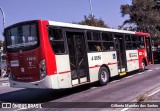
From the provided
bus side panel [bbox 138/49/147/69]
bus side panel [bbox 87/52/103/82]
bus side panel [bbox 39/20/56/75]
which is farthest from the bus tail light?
bus side panel [bbox 138/49/147/69]

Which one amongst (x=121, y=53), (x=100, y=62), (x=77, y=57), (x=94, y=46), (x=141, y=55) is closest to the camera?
(x=77, y=57)

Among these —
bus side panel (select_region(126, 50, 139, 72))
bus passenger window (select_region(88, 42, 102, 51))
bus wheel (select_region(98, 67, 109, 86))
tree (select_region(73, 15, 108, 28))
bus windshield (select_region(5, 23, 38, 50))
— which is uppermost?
tree (select_region(73, 15, 108, 28))

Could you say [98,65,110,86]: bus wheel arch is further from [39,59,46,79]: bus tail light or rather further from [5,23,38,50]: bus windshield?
[5,23,38,50]: bus windshield

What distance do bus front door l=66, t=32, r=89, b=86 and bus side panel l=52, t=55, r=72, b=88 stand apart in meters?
0.39

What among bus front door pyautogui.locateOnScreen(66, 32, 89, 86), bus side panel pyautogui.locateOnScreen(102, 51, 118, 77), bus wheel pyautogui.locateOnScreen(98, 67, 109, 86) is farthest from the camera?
bus side panel pyautogui.locateOnScreen(102, 51, 118, 77)

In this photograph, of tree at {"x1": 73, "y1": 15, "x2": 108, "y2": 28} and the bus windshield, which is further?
tree at {"x1": 73, "y1": 15, "x2": 108, "y2": 28}

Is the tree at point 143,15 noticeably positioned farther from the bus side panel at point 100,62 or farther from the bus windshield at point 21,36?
the bus windshield at point 21,36

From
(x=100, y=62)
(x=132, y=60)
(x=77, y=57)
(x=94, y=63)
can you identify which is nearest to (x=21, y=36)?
(x=77, y=57)

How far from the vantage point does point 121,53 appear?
55.8 ft

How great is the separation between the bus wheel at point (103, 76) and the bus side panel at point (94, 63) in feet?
0.96

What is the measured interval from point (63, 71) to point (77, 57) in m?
1.37

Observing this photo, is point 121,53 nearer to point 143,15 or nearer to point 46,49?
point 46,49

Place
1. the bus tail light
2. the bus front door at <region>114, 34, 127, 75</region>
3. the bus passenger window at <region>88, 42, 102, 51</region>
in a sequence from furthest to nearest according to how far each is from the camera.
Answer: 1. the bus front door at <region>114, 34, 127, 75</region>
2. the bus passenger window at <region>88, 42, 102, 51</region>
3. the bus tail light

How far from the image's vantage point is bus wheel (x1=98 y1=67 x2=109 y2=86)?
556 inches
